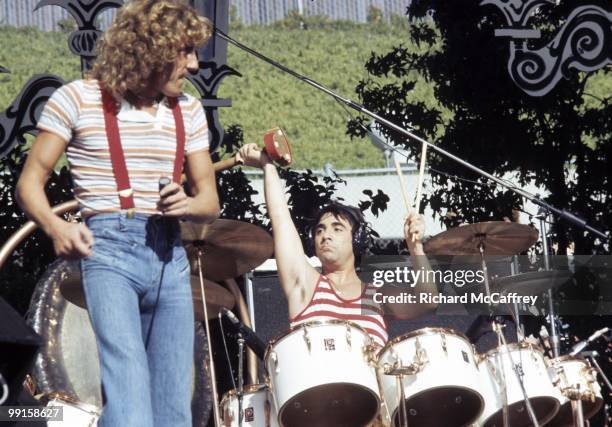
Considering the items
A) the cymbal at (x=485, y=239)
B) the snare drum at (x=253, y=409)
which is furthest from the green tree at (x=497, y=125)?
the snare drum at (x=253, y=409)

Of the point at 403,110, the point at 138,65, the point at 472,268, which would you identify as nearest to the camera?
the point at 138,65

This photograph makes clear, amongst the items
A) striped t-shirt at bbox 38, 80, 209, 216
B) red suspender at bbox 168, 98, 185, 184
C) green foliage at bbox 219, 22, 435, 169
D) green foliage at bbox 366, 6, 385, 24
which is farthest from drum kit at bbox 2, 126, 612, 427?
green foliage at bbox 219, 22, 435, 169

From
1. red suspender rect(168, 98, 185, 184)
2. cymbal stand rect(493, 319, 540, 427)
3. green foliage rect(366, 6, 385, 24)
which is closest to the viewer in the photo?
red suspender rect(168, 98, 185, 184)

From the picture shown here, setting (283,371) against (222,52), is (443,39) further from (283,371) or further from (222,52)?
(283,371)

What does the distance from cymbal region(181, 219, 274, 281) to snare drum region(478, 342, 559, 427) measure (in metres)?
1.10

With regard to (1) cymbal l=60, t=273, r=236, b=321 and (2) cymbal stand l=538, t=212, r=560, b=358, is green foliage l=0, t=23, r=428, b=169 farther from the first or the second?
(1) cymbal l=60, t=273, r=236, b=321

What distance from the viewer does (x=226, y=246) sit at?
5.28 meters

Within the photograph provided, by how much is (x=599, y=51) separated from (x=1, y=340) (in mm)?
4561

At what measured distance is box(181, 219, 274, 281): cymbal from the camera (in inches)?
199

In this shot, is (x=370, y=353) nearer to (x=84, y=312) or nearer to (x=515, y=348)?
(x=515, y=348)

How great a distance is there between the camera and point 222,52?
6656 millimetres

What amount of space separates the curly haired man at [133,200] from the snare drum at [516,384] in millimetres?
2308

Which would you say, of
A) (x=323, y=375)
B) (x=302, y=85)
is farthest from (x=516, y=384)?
(x=302, y=85)

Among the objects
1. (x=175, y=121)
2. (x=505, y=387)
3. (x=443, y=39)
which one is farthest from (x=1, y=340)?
(x=443, y=39)
